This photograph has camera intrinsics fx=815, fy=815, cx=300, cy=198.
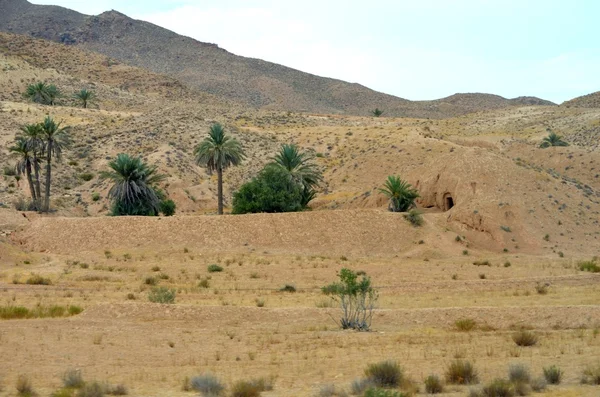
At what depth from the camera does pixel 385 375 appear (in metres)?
15.0

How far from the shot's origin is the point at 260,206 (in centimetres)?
5084

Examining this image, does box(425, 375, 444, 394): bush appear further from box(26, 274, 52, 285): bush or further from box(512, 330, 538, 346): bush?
box(26, 274, 52, 285): bush

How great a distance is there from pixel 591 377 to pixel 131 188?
131 ft

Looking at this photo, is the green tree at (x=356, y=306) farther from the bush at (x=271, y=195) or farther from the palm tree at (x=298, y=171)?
the palm tree at (x=298, y=171)

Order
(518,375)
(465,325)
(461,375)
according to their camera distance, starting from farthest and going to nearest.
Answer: (465,325) → (461,375) → (518,375)

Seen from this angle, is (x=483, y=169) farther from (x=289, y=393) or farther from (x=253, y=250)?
(x=289, y=393)

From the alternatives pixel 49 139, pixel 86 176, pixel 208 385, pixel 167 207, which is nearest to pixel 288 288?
pixel 208 385

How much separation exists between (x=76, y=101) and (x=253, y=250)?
58868 mm

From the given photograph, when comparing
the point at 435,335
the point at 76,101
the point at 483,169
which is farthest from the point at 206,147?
the point at 76,101

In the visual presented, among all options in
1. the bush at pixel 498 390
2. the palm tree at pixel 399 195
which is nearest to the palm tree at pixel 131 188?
the palm tree at pixel 399 195

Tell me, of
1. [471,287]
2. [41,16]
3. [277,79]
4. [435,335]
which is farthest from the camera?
[41,16]

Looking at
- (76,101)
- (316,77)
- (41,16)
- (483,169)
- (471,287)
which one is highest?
(41,16)

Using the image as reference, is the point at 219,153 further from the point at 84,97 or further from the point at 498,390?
the point at 84,97

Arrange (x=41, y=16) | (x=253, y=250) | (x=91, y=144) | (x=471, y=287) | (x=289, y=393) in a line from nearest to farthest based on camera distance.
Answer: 1. (x=289, y=393)
2. (x=471, y=287)
3. (x=253, y=250)
4. (x=91, y=144)
5. (x=41, y=16)
